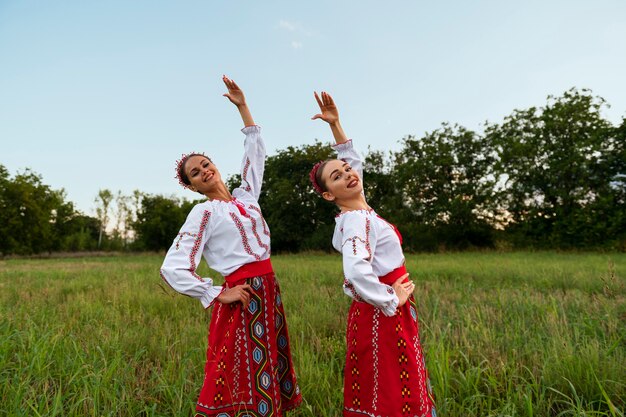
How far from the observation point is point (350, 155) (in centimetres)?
257

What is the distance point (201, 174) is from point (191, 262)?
23.4 inches

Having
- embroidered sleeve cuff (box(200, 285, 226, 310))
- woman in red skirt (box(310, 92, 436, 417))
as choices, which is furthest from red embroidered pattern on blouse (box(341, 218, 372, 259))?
embroidered sleeve cuff (box(200, 285, 226, 310))

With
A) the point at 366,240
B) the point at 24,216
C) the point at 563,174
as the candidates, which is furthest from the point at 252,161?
the point at 24,216

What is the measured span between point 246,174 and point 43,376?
2.28 m

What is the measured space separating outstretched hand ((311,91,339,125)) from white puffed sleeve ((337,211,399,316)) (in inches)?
35.6

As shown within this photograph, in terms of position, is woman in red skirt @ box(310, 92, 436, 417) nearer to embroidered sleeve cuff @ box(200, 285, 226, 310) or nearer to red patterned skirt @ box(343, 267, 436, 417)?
red patterned skirt @ box(343, 267, 436, 417)

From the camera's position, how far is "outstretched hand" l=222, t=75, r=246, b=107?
2.77m

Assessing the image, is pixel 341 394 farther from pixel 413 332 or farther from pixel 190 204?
pixel 190 204

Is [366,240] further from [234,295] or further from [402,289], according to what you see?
[234,295]

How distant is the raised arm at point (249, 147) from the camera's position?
8.84 feet

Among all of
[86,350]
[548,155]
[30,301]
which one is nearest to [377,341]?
[86,350]

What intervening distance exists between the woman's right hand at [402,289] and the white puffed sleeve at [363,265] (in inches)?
2.2

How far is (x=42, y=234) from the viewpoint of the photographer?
34844 mm

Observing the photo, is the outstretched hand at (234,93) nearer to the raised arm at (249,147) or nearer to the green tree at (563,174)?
the raised arm at (249,147)
